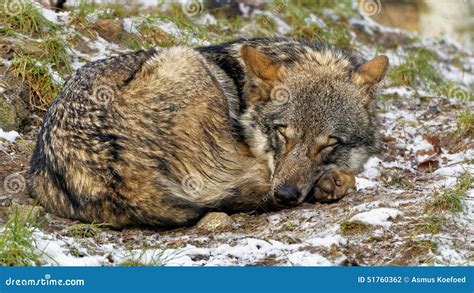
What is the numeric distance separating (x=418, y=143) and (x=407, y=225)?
10.3 feet

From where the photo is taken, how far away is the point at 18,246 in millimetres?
4348

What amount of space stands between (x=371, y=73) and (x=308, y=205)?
1285 millimetres

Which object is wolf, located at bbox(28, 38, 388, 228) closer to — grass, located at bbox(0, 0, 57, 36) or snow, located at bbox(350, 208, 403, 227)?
snow, located at bbox(350, 208, 403, 227)

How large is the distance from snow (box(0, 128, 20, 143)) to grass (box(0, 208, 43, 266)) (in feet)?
6.99

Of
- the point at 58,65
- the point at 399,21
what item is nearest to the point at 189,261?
the point at 58,65

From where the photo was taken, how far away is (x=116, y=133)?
502 cm

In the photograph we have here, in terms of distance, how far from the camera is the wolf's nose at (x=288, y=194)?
523cm

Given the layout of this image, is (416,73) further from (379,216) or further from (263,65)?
(379,216)

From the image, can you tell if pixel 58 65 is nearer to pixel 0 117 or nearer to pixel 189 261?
pixel 0 117

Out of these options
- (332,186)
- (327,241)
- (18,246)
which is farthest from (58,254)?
(332,186)

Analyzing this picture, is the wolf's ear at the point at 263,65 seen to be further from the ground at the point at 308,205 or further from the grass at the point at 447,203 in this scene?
the grass at the point at 447,203

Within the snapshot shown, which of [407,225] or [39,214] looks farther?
[39,214]

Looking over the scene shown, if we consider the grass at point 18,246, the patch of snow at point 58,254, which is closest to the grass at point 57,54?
the grass at point 18,246

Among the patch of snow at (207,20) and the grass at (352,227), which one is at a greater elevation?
the patch of snow at (207,20)
